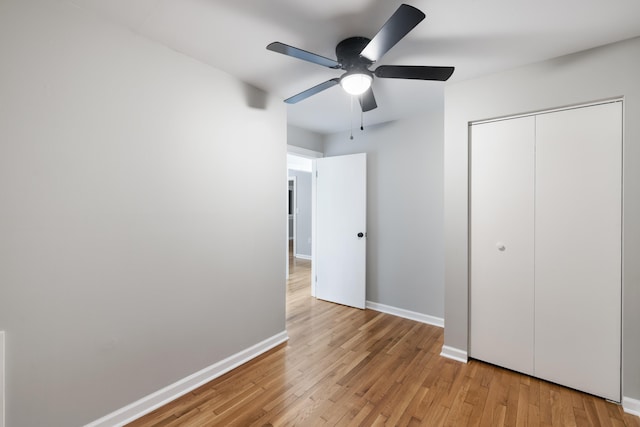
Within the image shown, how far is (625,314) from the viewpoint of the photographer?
188cm

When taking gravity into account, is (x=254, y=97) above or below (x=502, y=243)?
above

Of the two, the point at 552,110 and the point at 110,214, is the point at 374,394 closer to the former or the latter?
the point at 110,214

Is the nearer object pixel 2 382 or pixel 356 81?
pixel 2 382

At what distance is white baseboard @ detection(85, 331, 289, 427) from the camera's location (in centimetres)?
172

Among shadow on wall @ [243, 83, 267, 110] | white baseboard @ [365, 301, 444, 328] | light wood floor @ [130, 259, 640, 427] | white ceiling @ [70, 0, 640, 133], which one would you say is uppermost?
white ceiling @ [70, 0, 640, 133]

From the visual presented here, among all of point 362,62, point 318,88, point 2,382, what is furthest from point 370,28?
point 2,382

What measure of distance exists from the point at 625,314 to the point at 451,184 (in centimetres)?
142

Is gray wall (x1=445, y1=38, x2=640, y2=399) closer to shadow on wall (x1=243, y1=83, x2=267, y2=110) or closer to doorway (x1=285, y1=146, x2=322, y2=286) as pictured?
shadow on wall (x1=243, y1=83, x2=267, y2=110)

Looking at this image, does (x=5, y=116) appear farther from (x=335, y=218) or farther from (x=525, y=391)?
(x=525, y=391)

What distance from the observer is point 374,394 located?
6.66 feet

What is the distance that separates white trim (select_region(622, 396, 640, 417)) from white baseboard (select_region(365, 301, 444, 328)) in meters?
1.49

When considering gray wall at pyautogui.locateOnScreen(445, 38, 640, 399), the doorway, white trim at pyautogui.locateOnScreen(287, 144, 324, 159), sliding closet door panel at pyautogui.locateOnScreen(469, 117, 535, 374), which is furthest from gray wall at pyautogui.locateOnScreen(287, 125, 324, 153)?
the doorway

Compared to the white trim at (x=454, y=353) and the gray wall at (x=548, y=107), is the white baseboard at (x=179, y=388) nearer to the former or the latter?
the white trim at (x=454, y=353)

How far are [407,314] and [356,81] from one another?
111 inches
